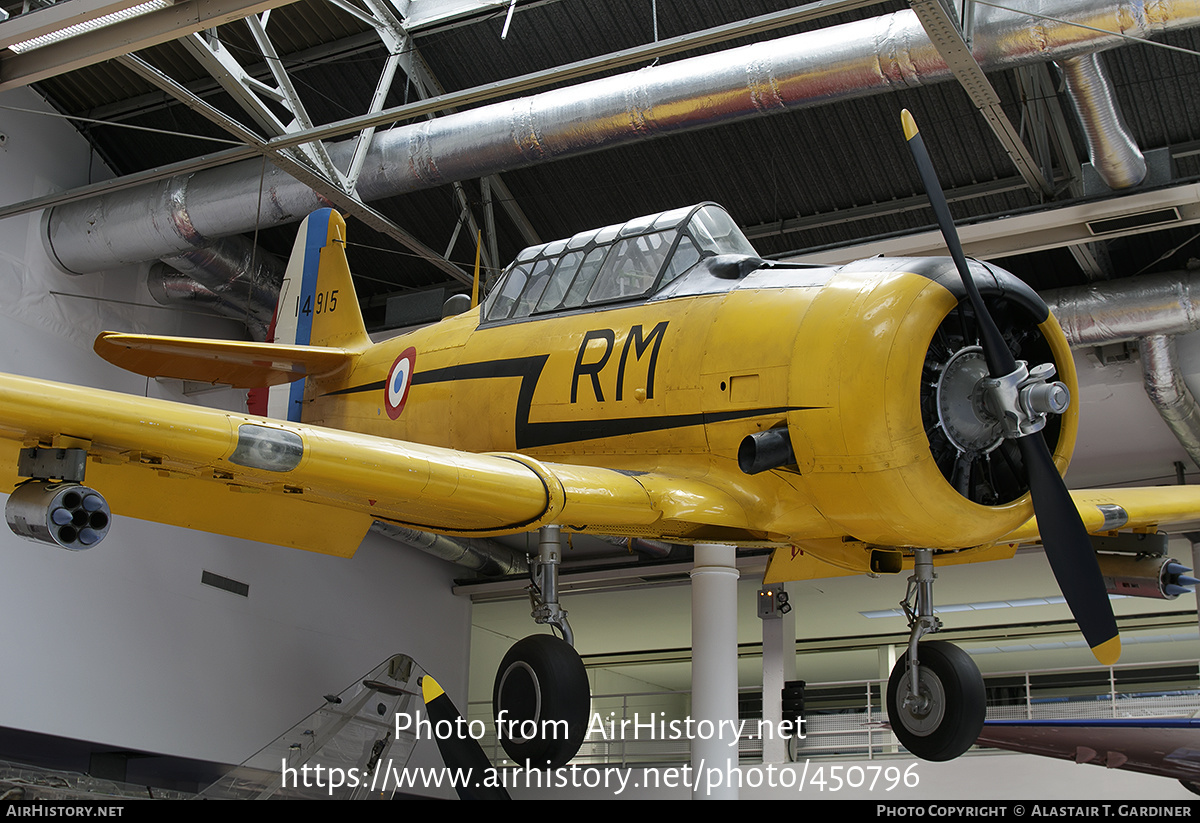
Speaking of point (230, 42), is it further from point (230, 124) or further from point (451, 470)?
point (451, 470)

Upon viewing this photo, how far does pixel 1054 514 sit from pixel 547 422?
2.92 meters

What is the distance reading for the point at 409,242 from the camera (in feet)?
36.8

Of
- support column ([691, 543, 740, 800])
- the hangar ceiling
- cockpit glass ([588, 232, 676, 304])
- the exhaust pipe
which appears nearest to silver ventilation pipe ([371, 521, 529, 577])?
the hangar ceiling

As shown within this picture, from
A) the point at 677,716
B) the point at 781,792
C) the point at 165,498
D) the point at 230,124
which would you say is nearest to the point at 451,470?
the point at 165,498

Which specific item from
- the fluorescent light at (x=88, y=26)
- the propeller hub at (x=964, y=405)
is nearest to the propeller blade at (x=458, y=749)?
the propeller hub at (x=964, y=405)

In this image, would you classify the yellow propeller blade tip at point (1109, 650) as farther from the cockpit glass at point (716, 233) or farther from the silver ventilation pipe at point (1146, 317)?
the silver ventilation pipe at point (1146, 317)

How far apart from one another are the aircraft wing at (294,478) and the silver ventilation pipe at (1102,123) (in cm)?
518

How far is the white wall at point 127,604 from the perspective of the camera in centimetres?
1175

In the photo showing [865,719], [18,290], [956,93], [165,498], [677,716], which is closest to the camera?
[165,498]

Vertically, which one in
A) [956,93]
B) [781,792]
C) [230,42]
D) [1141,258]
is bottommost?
[781,792]

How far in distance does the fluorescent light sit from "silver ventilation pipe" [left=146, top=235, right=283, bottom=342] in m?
4.81

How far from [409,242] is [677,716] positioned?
23.5 m

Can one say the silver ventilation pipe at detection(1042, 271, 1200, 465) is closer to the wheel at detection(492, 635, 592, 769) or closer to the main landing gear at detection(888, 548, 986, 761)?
the main landing gear at detection(888, 548, 986, 761)
